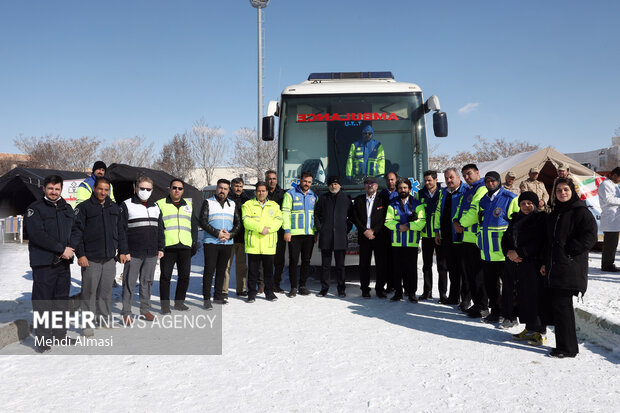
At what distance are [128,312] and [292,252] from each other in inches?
102

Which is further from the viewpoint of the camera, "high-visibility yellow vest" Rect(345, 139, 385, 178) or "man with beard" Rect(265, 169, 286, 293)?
"high-visibility yellow vest" Rect(345, 139, 385, 178)

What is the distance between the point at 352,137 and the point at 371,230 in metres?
1.78

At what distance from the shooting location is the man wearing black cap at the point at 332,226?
A: 6.78m

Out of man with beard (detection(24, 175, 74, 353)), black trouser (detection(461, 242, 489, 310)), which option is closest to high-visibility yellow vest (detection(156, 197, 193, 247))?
man with beard (detection(24, 175, 74, 353))

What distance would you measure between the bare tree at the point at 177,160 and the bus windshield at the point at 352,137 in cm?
4581

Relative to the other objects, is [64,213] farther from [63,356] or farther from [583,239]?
[583,239]

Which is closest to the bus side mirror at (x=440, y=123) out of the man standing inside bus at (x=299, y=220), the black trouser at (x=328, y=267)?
the man standing inside bus at (x=299, y=220)

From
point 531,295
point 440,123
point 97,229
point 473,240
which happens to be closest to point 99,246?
point 97,229

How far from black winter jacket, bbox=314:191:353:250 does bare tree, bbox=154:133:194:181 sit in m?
46.7

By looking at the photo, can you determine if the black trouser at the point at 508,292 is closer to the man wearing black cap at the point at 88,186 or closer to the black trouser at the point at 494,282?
the black trouser at the point at 494,282

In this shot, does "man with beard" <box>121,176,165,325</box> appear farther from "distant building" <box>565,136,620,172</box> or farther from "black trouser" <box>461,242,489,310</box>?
"distant building" <box>565,136,620,172</box>

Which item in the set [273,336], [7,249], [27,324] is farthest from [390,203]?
[7,249]

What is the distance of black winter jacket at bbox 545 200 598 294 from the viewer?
3959 millimetres

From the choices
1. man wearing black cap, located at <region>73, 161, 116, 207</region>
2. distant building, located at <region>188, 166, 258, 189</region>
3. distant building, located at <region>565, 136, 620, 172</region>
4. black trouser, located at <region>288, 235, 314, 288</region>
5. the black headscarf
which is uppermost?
distant building, located at <region>565, 136, 620, 172</region>
